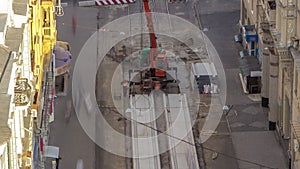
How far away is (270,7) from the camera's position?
6141cm

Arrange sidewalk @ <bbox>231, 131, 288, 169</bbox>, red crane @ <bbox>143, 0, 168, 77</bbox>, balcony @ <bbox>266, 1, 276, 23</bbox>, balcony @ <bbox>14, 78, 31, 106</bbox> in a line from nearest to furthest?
balcony @ <bbox>14, 78, 31, 106</bbox> < sidewalk @ <bbox>231, 131, 288, 169</bbox> < balcony @ <bbox>266, 1, 276, 23</bbox> < red crane @ <bbox>143, 0, 168, 77</bbox>

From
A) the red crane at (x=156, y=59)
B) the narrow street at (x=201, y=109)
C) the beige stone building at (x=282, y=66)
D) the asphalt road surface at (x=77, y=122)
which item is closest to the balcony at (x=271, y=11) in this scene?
the beige stone building at (x=282, y=66)

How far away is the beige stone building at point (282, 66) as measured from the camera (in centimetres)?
5503

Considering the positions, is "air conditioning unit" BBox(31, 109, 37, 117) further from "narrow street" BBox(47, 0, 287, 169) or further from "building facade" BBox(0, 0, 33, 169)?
"narrow street" BBox(47, 0, 287, 169)

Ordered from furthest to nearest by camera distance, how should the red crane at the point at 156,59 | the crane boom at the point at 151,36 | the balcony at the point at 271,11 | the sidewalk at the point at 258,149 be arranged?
the crane boom at the point at 151,36 < the red crane at the point at 156,59 < the balcony at the point at 271,11 < the sidewalk at the point at 258,149

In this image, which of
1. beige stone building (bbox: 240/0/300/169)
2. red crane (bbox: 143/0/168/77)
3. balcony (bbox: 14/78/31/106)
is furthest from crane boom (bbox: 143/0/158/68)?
balcony (bbox: 14/78/31/106)

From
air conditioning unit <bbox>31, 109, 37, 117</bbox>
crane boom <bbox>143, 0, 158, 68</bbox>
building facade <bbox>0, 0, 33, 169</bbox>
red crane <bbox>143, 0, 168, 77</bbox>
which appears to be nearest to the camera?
building facade <bbox>0, 0, 33, 169</bbox>

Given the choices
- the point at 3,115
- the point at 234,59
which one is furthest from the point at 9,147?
the point at 234,59

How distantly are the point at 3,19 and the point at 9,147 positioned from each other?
18.1 feet

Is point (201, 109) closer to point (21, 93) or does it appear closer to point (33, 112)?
point (33, 112)

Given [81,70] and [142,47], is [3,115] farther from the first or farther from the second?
[142,47]

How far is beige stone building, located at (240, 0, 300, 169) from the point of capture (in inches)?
2167

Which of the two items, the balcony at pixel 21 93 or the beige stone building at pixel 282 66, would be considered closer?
the balcony at pixel 21 93

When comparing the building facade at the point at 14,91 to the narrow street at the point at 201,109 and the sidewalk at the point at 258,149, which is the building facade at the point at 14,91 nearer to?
the narrow street at the point at 201,109
